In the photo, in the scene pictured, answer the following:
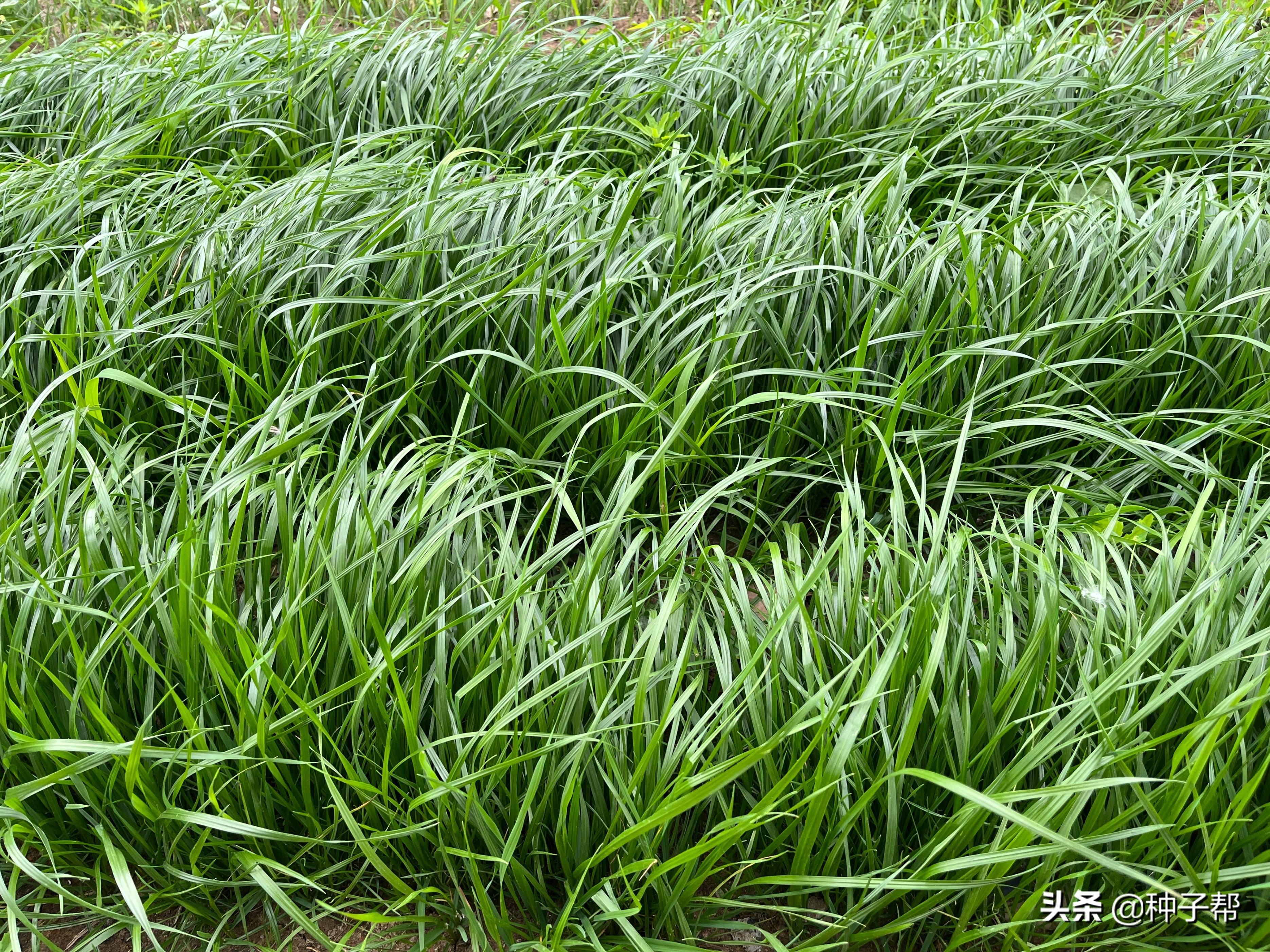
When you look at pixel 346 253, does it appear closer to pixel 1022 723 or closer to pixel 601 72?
pixel 601 72

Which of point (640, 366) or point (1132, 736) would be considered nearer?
point (1132, 736)

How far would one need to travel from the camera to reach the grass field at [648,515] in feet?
5.33

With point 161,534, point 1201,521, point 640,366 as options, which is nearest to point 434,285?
point 640,366

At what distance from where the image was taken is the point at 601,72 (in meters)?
3.80

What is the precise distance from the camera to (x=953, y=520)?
2387mm

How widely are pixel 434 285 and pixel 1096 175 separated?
7.43 feet

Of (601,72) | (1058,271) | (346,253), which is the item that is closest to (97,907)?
(346,253)

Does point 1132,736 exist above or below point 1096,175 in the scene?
below

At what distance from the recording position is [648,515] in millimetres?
2080

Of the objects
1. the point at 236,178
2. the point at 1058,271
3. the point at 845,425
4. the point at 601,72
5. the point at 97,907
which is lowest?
the point at 97,907

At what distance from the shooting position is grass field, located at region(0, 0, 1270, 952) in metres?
1.62

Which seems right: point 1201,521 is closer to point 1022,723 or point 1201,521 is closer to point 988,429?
point 988,429

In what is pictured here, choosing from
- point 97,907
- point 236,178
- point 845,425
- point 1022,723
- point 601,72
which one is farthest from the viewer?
point 601,72

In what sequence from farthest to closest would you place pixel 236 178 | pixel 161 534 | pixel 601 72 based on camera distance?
pixel 601 72
pixel 236 178
pixel 161 534
